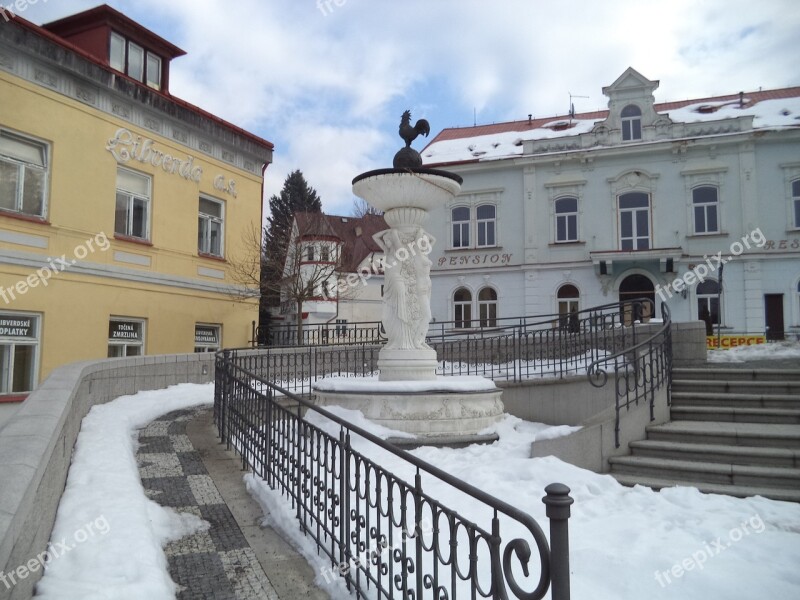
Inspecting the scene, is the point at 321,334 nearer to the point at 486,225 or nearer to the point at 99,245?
the point at 99,245

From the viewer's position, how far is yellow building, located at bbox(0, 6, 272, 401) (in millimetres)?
12141

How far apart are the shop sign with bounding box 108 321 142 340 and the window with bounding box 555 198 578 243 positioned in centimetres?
1687

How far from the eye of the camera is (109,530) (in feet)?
13.4

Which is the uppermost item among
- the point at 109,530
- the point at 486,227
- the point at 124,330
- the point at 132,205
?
the point at 486,227

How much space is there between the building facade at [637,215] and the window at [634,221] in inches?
1.7

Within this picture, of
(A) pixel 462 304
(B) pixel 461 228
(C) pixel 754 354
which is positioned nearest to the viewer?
(C) pixel 754 354

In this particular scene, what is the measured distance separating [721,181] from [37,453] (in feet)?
81.8

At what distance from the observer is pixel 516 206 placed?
2559 cm

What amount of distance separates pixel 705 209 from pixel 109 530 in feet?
79.9

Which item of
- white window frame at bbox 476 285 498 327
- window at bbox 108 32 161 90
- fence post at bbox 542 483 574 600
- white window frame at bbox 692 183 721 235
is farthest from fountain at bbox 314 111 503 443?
white window frame at bbox 692 183 721 235

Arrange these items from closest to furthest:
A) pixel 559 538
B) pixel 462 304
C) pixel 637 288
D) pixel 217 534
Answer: pixel 559 538 < pixel 217 534 < pixel 637 288 < pixel 462 304

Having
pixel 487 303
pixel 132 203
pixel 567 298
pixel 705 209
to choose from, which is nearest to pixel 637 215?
pixel 705 209

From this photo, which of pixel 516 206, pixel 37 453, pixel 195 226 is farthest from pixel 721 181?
pixel 37 453

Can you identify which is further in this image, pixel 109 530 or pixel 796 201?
pixel 796 201
